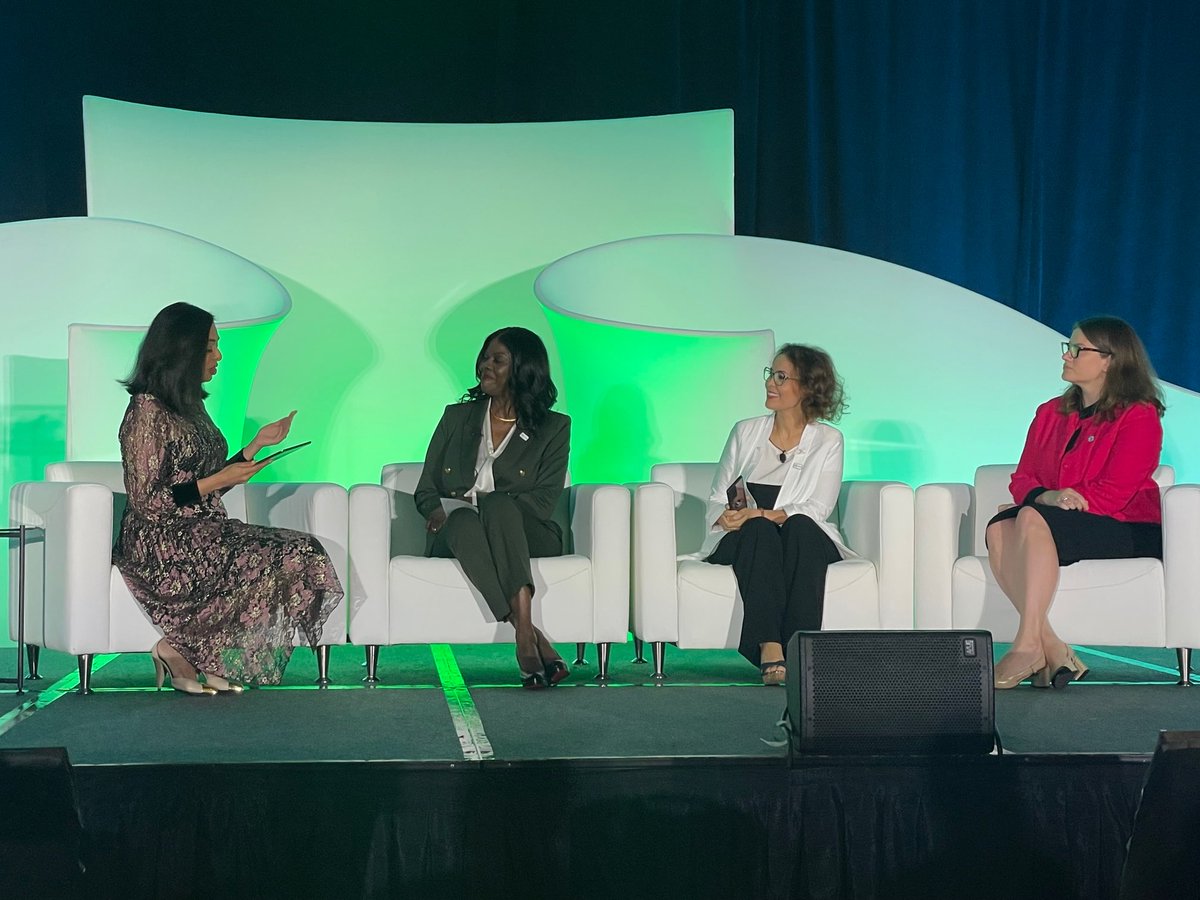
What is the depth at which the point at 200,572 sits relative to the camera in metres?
3.64

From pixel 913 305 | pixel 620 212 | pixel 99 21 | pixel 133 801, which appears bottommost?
pixel 133 801

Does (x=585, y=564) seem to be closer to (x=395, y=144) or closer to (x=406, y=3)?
(x=395, y=144)

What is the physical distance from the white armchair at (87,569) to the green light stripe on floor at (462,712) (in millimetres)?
354

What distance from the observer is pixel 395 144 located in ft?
17.8

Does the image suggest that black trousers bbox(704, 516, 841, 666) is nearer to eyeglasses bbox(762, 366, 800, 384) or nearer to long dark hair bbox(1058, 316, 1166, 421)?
eyeglasses bbox(762, 366, 800, 384)

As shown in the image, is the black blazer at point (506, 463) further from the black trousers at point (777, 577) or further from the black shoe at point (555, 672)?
the black trousers at point (777, 577)

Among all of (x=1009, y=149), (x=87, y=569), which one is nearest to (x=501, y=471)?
(x=87, y=569)

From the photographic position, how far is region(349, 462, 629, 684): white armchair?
377 cm

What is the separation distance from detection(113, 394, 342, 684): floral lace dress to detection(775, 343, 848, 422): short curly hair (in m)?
1.52

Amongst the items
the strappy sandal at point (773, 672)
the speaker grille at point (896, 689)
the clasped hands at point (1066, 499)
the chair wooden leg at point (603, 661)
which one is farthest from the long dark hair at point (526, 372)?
the speaker grille at point (896, 689)

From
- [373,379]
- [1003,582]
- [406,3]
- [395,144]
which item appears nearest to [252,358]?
[373,379]

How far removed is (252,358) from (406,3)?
6.90ft

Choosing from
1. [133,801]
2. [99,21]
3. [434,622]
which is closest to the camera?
[133,801]

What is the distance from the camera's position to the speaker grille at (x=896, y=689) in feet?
8.49
